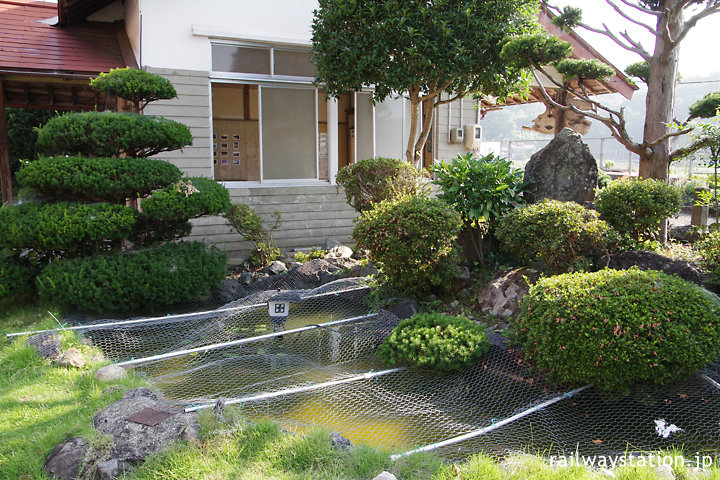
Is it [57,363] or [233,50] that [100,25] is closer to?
[233,50]

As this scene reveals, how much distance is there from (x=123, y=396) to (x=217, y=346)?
4.08ft

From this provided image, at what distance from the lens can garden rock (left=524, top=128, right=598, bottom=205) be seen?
632 cm

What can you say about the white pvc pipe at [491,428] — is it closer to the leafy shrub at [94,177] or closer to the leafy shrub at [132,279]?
the leafy shrub at [132,279]

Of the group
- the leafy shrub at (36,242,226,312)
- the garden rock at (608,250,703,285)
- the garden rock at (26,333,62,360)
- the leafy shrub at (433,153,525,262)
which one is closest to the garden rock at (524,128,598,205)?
the leafy shrub at (433,153,525,262)

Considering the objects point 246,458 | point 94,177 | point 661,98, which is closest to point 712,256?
point 661,98

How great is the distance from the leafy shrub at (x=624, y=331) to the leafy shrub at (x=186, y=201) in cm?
380

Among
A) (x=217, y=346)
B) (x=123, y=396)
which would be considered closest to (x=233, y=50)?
(x=217, y=346)

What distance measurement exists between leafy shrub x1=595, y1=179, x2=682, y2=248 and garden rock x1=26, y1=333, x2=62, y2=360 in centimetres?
542

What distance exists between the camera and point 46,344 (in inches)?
179

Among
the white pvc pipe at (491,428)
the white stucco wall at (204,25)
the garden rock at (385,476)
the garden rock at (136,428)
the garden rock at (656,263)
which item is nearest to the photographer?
the garden rock at (385,476)

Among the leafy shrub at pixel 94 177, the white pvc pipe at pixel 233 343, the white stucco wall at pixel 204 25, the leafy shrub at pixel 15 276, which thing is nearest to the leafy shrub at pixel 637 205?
the white pvc pipe at pixel 233 343

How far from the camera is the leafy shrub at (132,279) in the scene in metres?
5.41

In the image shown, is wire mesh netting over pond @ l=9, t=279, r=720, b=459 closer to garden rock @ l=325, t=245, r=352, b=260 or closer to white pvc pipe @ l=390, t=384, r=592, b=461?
white pvc pipe @ l=390, t=384, r=592, b=461

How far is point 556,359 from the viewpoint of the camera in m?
3.69
